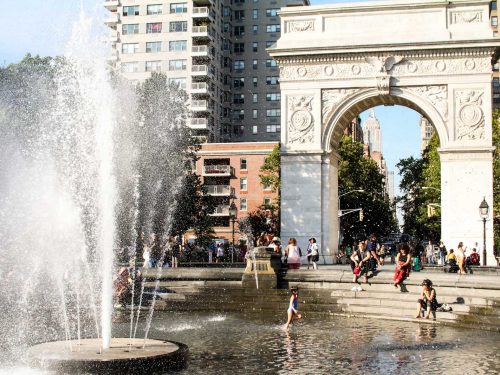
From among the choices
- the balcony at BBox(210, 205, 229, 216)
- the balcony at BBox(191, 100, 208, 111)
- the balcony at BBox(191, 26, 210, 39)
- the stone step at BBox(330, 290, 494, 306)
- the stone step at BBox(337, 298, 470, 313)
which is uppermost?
the balcony at BBox(191, 26, 210, 39)

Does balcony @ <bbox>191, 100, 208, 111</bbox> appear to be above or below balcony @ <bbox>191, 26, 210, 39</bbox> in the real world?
below

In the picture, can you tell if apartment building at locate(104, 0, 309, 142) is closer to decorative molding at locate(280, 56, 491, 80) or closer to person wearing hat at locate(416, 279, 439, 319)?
decorative molding at locate(280, 56, 491, 80)

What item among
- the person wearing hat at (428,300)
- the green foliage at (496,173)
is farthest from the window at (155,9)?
the person wearing hat at (428,300)

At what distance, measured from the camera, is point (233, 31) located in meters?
91.2

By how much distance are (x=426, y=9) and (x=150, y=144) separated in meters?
21.9

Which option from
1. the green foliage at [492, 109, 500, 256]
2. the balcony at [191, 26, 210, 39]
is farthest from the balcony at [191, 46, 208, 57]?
the green foliage at [492, 109, 500, 256]

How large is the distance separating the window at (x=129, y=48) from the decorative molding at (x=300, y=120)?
48921mm

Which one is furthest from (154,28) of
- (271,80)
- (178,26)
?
(271,80)

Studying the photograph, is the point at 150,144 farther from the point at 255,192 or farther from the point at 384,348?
the point at 384,348

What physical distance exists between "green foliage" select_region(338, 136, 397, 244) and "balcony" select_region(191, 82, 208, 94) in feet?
60.5

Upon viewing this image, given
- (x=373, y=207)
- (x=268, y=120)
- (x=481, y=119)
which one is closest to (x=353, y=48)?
(x=481, y=119)

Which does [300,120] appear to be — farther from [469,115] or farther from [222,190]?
[222,190]

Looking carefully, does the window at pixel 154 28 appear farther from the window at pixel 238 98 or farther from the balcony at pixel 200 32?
the window at pixel 238 98

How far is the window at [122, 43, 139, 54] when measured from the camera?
8106cm
